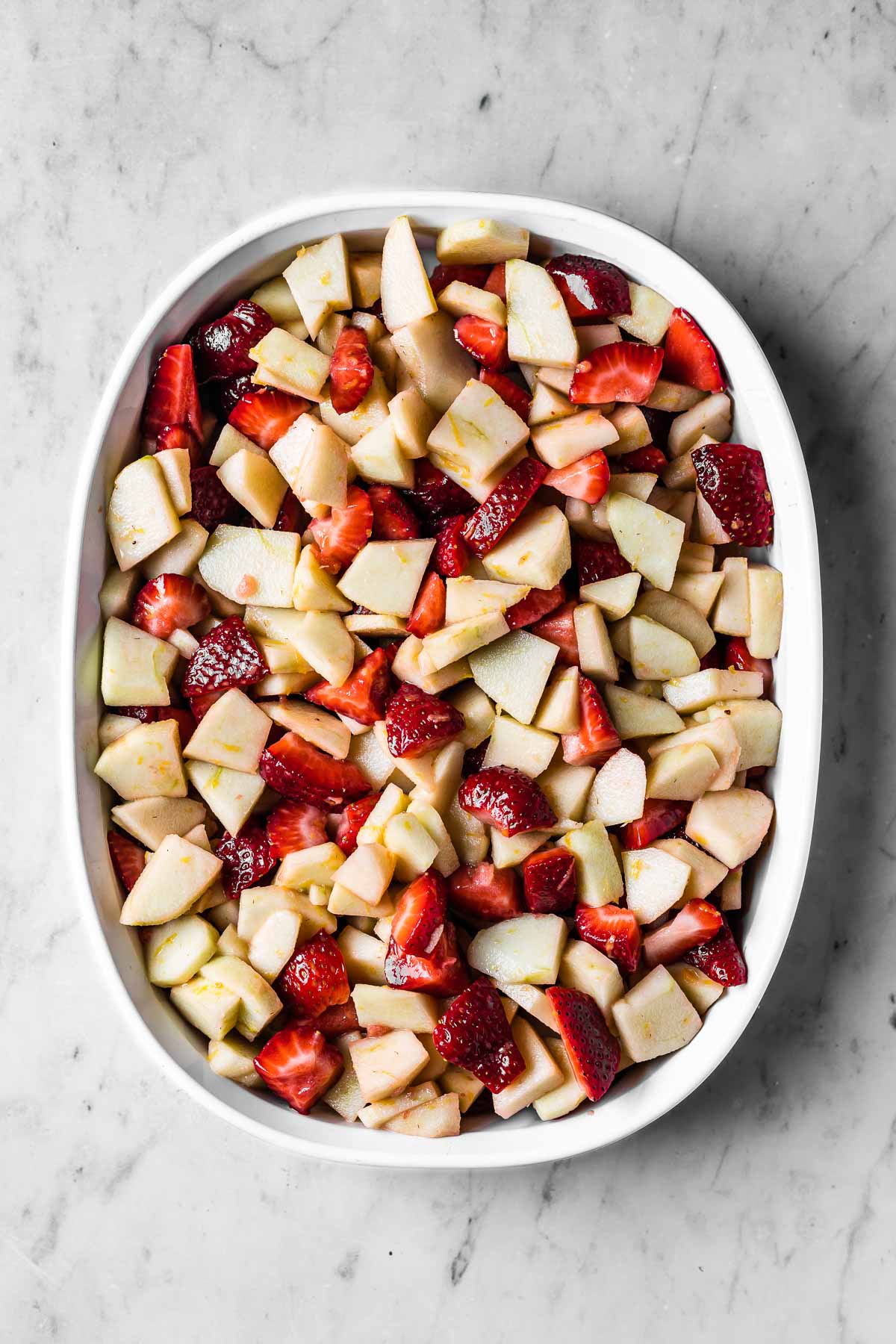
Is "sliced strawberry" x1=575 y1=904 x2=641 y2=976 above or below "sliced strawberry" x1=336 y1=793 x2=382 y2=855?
above

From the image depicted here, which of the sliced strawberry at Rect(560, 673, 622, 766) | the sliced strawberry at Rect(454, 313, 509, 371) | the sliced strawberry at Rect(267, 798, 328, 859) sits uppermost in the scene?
the sliced strawberry at Rect(454, 313, 509, 371)

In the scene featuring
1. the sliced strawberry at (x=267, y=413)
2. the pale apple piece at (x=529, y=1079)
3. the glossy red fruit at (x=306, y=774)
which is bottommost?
the pale apple piece at (x=529, y=1079)

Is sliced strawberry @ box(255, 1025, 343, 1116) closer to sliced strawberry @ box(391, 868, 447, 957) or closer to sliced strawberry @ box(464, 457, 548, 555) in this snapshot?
sliced strawberry @ box(391, 868, 447, 957)

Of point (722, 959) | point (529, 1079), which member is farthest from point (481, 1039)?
point (722, 959)

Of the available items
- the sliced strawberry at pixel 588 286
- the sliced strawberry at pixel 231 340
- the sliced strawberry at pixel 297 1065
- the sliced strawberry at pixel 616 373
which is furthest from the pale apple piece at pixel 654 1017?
the sliced strawberry at pixel 231 340

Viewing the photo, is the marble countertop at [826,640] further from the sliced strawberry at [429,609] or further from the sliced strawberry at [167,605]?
the sliced strawberry at [429,609]

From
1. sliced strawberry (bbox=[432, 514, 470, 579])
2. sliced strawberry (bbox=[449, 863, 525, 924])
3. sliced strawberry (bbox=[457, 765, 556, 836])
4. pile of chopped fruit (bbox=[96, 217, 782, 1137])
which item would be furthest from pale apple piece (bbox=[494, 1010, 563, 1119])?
sliced strawberry (bbox=[432, 514, 470, 579])

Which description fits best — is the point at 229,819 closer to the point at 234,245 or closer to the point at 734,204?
the point at 234,245
